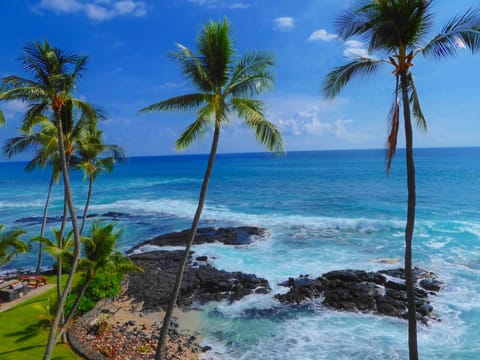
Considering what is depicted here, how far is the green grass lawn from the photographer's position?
11.1 m

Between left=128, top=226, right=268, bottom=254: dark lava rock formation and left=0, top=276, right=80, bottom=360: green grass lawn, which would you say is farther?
left=128, top=226, right=268, bottom=254: dark lava rock formation

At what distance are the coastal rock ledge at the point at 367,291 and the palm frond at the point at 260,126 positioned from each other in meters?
11.4

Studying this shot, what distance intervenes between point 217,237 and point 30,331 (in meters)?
18.3

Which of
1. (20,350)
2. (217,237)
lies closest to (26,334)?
(20,350)

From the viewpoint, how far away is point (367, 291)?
1775cm

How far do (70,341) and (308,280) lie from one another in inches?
514

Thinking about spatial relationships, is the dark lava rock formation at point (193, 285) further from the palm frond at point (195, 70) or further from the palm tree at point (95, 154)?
the palm frond at point (195, 70)

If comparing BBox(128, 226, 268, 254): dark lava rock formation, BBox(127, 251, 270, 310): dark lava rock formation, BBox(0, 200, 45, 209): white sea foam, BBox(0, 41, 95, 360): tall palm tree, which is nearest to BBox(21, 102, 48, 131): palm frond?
BBox(0, 41, 95, 360): tall palm tree

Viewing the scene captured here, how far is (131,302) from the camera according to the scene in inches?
668

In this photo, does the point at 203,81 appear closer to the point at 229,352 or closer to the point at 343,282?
the point at 229,352

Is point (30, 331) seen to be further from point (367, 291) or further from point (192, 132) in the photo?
point (367, 291)

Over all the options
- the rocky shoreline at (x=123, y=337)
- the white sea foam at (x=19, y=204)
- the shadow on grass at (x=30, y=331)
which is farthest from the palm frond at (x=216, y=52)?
the white sea foam at (x=19, y=204)

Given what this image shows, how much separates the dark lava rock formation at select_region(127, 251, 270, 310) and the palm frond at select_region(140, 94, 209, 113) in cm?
1142

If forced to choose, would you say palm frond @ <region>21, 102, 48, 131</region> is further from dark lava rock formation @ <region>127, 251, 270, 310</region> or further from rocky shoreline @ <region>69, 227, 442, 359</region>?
dark lava rock formation @ <region>127, 251, 270, 310</region>
